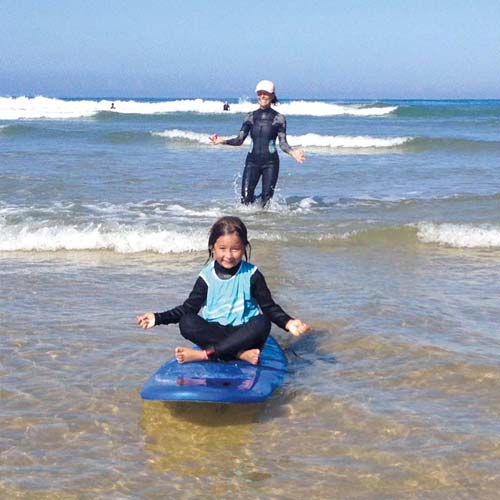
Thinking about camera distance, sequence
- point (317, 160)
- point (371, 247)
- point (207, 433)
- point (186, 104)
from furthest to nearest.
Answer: point (186, 104) < point (317, 160) < point (371, 247) < point (207, 433)

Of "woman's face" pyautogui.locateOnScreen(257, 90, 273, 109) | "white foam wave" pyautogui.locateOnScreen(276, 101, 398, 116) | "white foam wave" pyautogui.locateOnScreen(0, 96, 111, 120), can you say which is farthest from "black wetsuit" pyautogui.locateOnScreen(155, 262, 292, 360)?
"white foam wave" pyautogui.locateOnScreen(276, 101, 398, 116)

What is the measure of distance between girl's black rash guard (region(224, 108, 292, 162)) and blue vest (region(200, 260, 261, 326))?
5.59 m

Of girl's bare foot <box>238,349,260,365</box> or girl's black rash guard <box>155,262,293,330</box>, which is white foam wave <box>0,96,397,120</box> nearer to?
girl's black rash guard <box>155,262,293,330</box>

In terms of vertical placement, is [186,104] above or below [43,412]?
above

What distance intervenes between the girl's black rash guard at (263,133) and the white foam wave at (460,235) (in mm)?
2141

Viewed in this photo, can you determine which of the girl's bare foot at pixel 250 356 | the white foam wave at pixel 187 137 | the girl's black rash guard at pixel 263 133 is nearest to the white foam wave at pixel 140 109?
the white foam wave at pixel 187 137

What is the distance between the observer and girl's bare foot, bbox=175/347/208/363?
4223mm

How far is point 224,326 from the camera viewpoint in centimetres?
459

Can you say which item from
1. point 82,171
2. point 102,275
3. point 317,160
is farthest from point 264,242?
point 317,160

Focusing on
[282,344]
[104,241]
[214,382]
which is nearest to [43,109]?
[104,241]

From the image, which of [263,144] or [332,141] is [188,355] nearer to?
[263,144]

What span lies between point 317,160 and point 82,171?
662cm

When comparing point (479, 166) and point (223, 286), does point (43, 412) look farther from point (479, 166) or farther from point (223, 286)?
point (479, 166)

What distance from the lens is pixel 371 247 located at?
8.70 m
